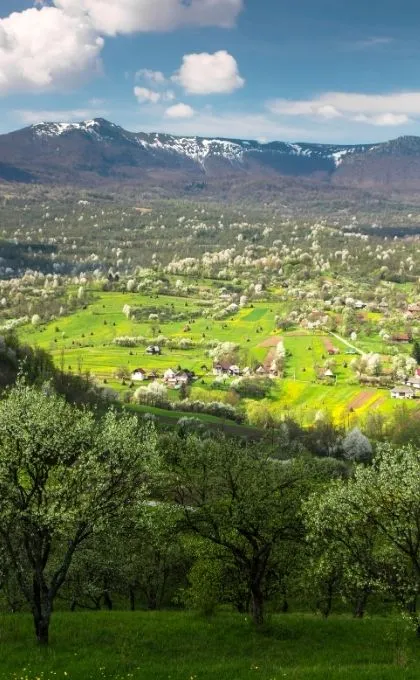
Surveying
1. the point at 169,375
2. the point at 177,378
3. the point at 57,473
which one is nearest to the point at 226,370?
the point at 177,378

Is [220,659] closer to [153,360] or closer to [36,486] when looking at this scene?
[36,486]

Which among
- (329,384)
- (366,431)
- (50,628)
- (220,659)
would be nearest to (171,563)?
(50,628)

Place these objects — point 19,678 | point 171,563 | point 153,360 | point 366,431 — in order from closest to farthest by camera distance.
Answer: point 19,678
point 171,563
point 366,431
point 153,360

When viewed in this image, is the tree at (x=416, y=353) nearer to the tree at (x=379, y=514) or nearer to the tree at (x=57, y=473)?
the tree at (x=379, y=514)

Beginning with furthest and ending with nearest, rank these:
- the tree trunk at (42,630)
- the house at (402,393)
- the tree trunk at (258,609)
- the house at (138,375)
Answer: the house at (138,375), the house at (402,393), the tree trunk at (258,609), the tree trunk at (42,630)

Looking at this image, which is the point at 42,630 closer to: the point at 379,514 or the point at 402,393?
the point at 379,514

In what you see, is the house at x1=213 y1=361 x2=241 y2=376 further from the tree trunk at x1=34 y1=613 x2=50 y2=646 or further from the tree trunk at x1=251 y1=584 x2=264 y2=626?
the tree trunk at x1=34 y1=613 x2=50 y2=646

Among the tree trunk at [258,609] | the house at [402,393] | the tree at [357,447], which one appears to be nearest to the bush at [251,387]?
the house at [402,393]
